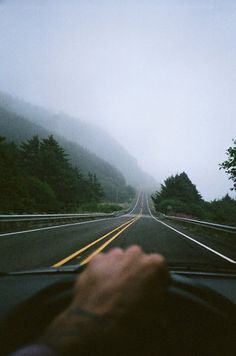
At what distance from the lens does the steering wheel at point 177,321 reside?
5.21ft

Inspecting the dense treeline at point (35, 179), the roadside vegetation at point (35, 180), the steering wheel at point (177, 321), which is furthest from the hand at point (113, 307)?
the roadside vegetation at point (35, 180)

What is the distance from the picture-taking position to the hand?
1116 mm

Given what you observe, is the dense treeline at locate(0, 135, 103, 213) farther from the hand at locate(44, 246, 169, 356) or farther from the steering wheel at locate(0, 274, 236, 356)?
the hand at locate(44, 246, 169, 356)

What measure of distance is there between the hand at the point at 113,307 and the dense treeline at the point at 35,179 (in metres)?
44.8

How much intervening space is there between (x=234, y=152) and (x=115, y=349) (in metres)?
16.9

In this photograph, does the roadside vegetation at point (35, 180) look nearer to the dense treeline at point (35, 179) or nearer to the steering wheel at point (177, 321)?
the dense treeline at point (35, 179)

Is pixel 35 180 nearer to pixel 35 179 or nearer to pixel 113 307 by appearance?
pixel 35 179

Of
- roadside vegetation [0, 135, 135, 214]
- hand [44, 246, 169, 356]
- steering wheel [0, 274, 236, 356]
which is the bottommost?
steering wheel [0, 274, 236, 356]

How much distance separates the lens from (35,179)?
61.0 m

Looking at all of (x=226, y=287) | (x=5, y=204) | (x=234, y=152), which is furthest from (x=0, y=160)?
(x=226, y=287)

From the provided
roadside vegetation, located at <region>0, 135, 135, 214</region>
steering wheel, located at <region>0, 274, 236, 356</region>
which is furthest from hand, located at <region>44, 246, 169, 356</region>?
roadside vegetation, located at <region>0, 135, 135, 214</region>

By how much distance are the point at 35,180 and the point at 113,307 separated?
6119 centimetres

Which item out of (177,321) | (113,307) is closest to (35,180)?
(177,321)

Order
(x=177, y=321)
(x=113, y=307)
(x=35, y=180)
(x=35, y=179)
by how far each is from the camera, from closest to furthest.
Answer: (x=113, y=307) < (x=177, y=321) < (x=35, y=180) < (x=35, y=179)
